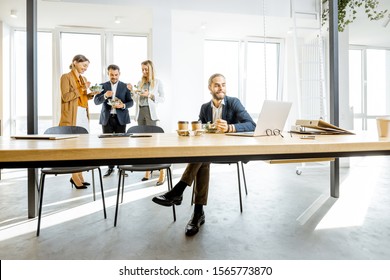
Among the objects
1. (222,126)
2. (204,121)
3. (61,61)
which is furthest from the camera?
(61,61)

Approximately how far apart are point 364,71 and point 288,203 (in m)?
6.72

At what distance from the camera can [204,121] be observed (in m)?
2.69

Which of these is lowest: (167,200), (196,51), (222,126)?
(167,200)

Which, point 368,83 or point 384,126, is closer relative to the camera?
point 384,126

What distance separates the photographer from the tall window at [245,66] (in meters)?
6.79

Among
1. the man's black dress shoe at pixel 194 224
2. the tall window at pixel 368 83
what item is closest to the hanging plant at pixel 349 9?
the tall window at pixel 368 83

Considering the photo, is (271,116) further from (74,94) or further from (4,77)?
(4,77)

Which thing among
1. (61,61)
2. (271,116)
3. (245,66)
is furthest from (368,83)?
(271,116)

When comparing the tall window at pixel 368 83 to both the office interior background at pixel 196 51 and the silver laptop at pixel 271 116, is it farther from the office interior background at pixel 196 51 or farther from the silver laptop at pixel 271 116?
the silver laptop at pixel 271 116

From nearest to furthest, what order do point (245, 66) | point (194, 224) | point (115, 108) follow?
point (194, 224)
point (115, 108)
point (245, 66)

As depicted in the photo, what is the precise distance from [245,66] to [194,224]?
5383mm

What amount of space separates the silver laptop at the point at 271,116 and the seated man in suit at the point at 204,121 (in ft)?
1.12
